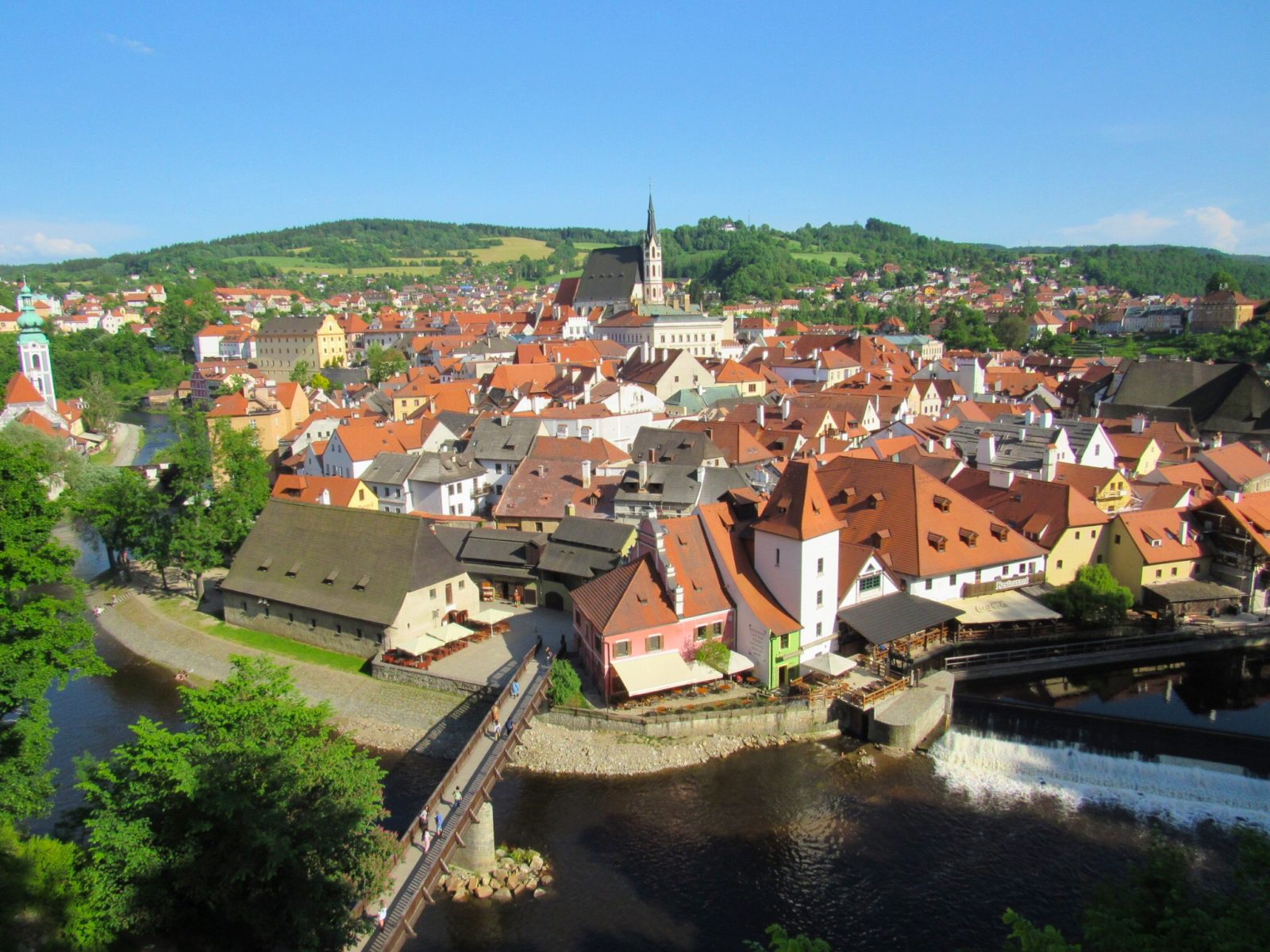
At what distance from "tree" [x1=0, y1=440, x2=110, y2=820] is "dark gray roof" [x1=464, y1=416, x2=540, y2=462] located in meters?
30.0

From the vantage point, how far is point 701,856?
24562 millimetres

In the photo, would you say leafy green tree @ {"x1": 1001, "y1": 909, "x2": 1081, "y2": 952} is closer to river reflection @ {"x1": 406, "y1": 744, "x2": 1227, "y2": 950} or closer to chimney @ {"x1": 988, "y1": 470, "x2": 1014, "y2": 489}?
river reflection @ {"x1": 406, "y1": 744, "x2": 1227, "y2": 950}

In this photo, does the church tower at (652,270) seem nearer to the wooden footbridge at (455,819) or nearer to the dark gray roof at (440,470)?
the dark gray roof at (440,470)

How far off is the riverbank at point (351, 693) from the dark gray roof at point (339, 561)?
2.47 m

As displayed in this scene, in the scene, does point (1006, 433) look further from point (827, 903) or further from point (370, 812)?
point (370, 812)

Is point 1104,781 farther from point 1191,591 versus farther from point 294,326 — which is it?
point 294,326

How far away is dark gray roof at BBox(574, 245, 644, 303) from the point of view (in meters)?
129

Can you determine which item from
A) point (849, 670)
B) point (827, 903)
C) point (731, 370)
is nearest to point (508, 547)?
point (849, 670)

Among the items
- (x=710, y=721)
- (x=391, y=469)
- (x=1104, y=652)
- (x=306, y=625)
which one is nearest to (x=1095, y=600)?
(x=1104, y=652)

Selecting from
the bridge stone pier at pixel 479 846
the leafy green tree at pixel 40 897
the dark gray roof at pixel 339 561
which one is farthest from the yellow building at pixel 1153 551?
the leafy green tree at pixel 40 897

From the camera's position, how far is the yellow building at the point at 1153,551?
38562mm

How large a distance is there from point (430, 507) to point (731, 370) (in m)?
39.2

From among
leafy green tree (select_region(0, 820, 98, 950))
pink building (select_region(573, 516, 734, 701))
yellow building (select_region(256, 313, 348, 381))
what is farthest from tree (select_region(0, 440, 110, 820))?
yellow building (select_region(256, 313, 348, 381))

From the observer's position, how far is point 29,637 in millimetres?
24328
